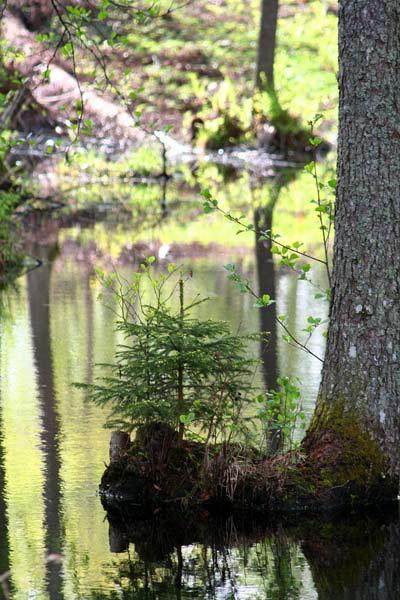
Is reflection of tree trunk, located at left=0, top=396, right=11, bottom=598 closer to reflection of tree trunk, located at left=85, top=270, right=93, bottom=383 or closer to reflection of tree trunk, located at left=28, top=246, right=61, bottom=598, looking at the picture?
reflection of tree trunk, located at left=28, top=246, right=61, bottom=598

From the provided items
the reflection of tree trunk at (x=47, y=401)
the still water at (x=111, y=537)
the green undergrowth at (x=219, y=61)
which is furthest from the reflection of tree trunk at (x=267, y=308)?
the green undergrowth at (x=219, y=61)

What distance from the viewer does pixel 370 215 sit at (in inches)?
288

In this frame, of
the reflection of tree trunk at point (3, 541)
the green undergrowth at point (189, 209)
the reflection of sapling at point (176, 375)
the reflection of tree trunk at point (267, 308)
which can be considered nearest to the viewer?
the reflection of tree trunk at point (3, 541)

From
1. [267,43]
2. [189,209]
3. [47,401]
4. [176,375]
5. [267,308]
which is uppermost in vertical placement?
[267,43]

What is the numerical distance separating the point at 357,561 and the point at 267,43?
2690 centimetres

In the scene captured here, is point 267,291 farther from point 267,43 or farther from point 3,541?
point 267,43

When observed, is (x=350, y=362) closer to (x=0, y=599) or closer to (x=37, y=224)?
(x=0, y=599)

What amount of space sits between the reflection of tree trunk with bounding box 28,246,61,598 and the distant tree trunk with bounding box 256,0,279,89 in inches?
662

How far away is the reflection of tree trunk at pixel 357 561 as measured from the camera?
249 inches

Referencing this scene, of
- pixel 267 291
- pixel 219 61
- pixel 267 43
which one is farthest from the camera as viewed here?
pixel 219 61

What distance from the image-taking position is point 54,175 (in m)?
28.1

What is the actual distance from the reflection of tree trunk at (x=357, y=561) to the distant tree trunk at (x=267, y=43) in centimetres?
2612

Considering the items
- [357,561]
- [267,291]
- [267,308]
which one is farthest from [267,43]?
[357,561]

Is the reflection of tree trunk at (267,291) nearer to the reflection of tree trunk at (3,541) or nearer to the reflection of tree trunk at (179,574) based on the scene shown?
the reflection of tree trunk at (179,574)
